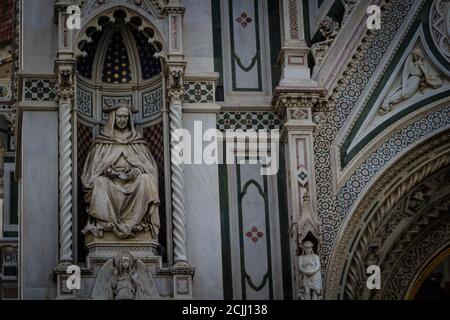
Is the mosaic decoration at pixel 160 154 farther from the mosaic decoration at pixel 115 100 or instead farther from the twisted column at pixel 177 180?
the mosaic decoration at pixel 115 100

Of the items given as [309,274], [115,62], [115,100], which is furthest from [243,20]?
[309,274]

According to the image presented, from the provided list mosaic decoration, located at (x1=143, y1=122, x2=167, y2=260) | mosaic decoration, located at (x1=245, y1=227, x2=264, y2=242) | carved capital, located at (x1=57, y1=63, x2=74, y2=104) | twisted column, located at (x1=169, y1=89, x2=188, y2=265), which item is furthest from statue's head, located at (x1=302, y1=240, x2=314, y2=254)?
carved capital, located at (x1=57, y1=63, x2=74, y2=104)

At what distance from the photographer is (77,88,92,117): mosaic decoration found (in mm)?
22984

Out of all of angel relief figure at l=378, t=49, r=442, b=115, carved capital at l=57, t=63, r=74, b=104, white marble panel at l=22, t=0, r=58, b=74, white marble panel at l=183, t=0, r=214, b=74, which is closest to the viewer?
carved capital at l=57, t=63, r=74, b=104

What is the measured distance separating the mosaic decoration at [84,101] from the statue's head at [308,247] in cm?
349

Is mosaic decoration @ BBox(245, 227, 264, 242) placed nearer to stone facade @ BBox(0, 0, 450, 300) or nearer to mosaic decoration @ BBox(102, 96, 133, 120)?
stone facade @ BBox(0, 0, 450, 300)

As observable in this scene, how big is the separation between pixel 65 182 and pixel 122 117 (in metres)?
1.27

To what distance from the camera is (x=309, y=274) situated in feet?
71.7

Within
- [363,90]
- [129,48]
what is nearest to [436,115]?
[363,90]

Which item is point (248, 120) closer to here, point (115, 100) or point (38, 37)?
point (115, 100)

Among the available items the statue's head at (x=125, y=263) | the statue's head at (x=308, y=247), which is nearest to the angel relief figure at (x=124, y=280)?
the statue's head at (x=125, y=263)

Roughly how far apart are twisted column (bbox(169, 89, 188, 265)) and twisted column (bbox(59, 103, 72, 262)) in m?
1.35

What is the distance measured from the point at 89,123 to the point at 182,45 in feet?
5.36

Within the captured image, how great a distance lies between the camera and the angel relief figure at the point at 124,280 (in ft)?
70.4
